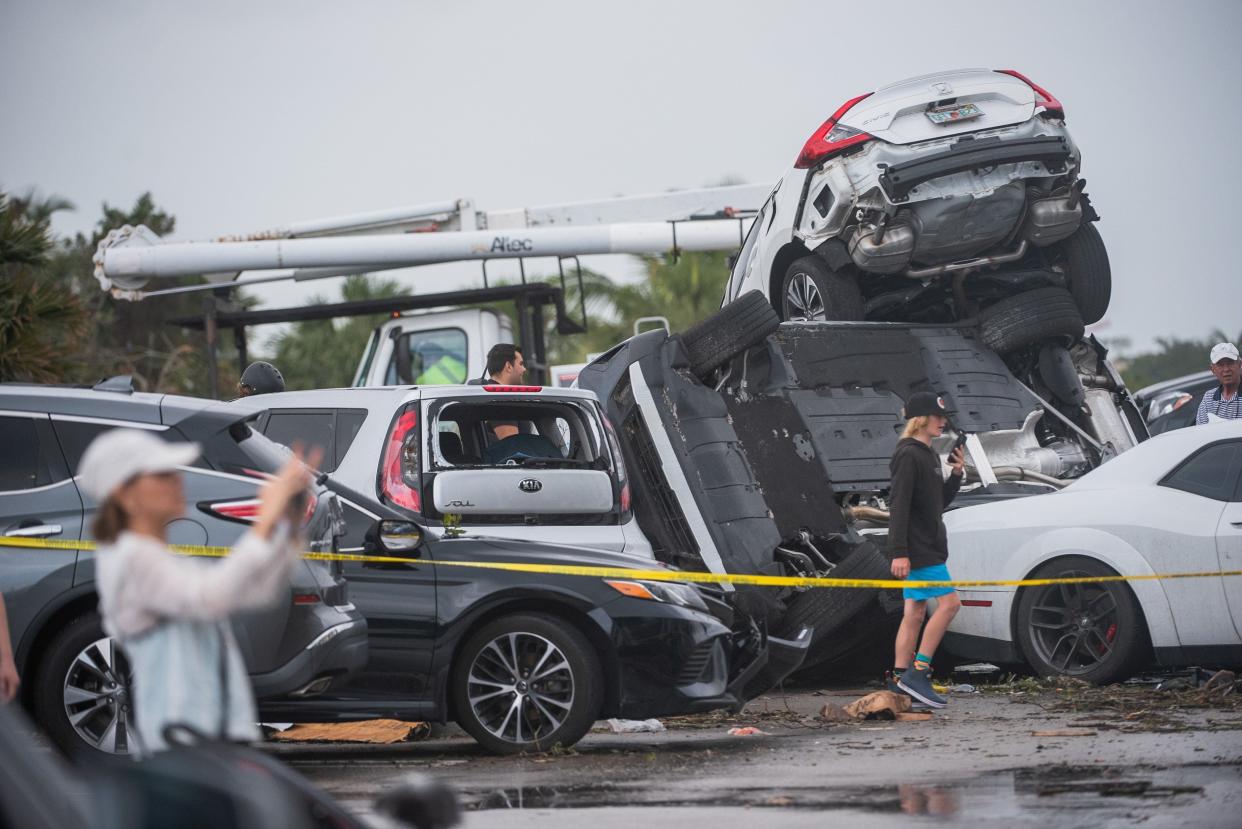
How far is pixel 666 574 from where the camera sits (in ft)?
26.5

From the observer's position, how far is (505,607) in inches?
A: 307

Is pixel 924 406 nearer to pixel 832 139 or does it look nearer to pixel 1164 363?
pixel 832 139

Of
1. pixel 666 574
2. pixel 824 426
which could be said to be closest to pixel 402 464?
pixel 666 574

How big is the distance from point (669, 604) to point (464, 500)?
1488 mm

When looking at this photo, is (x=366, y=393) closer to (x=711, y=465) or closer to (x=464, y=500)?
(x=464, y=500)

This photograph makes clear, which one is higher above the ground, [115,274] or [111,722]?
[115,274]

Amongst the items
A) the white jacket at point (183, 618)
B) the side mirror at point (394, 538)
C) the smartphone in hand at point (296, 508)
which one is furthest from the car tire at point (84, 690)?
the smartphone in hand at point (296, 508)

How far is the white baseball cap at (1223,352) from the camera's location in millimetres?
11422

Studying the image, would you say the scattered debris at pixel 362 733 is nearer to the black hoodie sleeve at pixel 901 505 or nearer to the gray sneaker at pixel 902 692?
the gray sneaker at pixel 902 692

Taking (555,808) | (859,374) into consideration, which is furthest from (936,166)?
(555,808)

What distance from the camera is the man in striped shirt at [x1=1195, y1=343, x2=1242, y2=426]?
37.6ft

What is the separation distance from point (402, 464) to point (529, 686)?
1.69 m

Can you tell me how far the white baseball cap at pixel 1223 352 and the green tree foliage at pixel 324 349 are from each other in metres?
31.1

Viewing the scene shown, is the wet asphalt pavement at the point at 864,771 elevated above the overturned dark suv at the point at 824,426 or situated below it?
below
